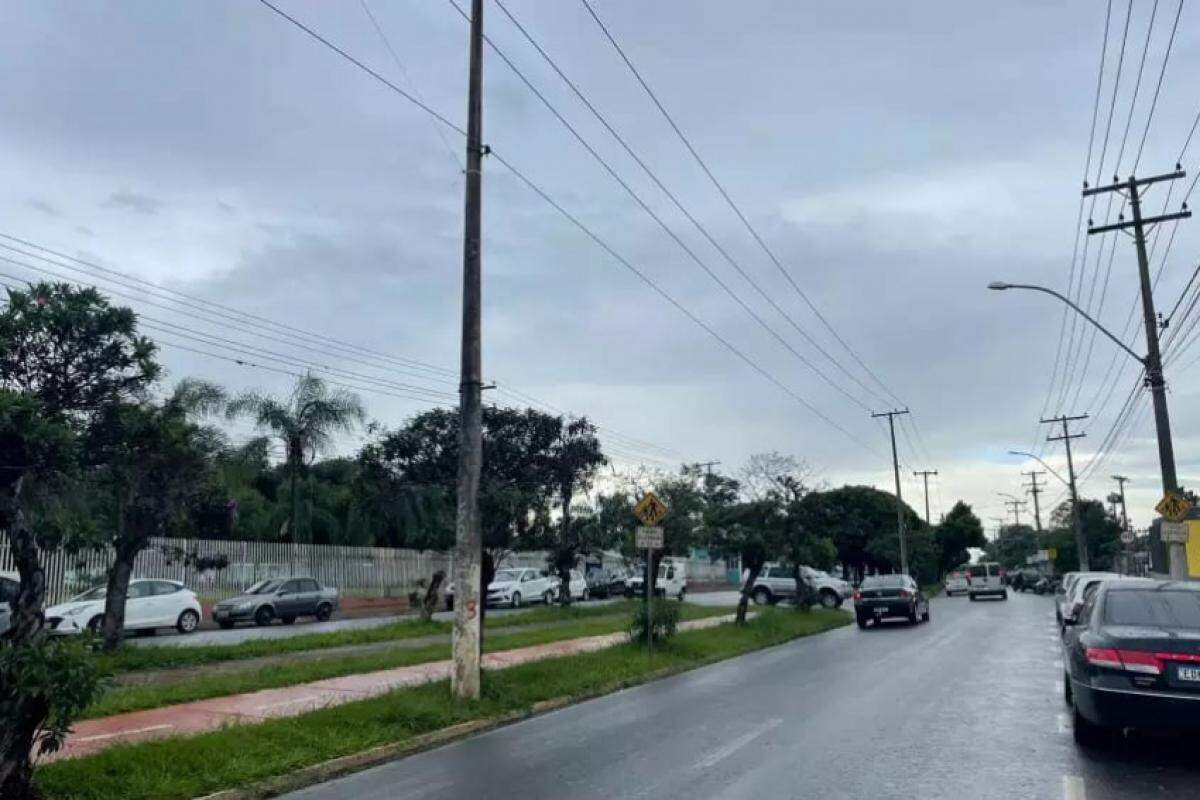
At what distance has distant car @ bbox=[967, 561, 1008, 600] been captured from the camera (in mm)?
51938

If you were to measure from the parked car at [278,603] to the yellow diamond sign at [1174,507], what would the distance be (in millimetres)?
22978

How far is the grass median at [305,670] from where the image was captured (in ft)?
39.9

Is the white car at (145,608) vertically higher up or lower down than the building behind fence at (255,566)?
lower down

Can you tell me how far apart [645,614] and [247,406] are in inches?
996

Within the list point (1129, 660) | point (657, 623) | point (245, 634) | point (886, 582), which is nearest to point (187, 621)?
point (245, 634)

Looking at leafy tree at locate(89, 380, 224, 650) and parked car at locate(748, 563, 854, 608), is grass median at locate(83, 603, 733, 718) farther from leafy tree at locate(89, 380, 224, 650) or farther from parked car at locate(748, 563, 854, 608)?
parked car at locate(748, 563, 854, 608)

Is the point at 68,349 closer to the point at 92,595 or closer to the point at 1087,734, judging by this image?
the point at 1087,734

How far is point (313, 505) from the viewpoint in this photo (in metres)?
41.2

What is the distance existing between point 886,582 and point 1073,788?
2265cm

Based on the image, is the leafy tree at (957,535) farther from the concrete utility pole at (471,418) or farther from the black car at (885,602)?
the concrete utility pole at (471,418)

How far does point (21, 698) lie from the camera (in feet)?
22.5

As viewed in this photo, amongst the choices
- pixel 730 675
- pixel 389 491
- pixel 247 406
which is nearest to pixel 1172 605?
pixel 730 675

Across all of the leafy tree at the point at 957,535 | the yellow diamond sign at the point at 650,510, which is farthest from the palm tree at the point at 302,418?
the leafy tree at the point at 957,535

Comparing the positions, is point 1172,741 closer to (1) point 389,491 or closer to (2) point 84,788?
(2) point 84,788
